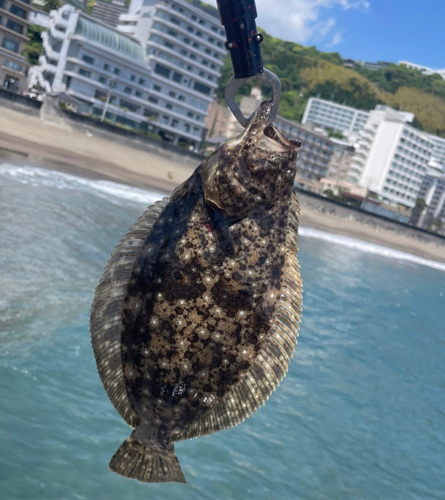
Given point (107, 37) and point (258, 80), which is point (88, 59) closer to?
point (107, 37)

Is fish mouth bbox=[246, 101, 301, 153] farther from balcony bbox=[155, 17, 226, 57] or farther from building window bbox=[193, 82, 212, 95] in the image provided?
building window bbox=[193, 82, 212, 95]

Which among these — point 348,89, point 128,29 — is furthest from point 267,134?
point 348,89

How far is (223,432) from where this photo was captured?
11039 mm

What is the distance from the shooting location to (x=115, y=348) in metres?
2.81

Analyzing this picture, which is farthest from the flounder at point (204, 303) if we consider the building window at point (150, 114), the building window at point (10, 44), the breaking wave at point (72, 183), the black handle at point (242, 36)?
the building window at point (150, 114)

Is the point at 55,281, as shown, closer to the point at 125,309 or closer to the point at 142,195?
the point at 125,309

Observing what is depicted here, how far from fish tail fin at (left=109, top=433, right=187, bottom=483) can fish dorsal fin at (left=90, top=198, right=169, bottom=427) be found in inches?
14.8

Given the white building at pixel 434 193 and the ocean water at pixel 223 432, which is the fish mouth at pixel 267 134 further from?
the white building at pixel 434 193

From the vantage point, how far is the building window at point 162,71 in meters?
77.7

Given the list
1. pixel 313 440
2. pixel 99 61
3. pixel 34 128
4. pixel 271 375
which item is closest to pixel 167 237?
pixel 271 375

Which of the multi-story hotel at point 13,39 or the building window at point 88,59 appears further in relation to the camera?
the building window at point 88,59

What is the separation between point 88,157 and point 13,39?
24.0 m

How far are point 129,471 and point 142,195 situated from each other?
35.5 m

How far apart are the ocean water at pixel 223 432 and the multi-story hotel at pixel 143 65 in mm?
49535
